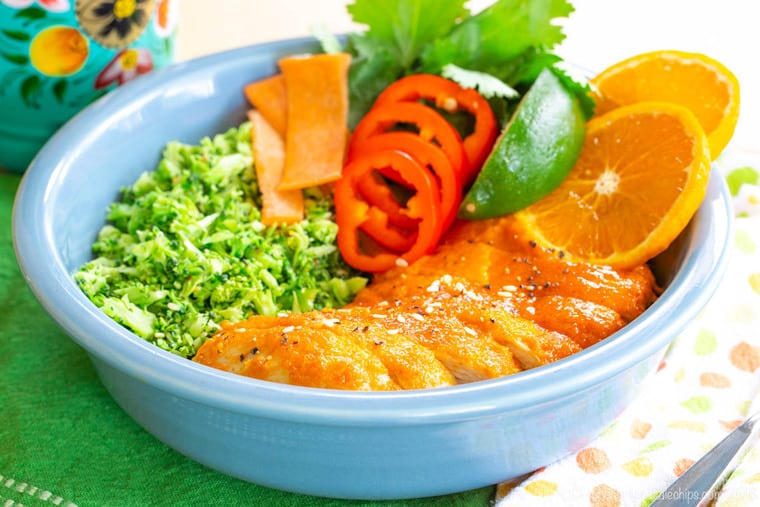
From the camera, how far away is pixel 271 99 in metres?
3.10

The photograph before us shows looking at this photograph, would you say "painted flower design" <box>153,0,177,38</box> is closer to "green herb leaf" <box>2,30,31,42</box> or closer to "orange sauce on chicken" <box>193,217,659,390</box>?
"green herb leaf" <box>2,30,31,42</box>

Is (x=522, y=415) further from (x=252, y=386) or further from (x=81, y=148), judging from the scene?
(x=81, y=148)

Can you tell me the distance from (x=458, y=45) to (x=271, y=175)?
0.74 metres

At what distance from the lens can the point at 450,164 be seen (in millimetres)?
2744

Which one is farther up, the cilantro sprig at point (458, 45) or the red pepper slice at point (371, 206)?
the cilantro sprig at point (458, 45)

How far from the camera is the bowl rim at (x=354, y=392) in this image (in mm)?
1833

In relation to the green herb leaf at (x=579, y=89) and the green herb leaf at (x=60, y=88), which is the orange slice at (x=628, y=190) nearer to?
the green herb leaf at (x=579, y=89)

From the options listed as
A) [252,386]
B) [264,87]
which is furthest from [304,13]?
[252,386]

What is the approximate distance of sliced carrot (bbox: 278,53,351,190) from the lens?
2.88 metres

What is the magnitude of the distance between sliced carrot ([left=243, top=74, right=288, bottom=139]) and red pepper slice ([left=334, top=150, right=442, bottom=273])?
327 mm

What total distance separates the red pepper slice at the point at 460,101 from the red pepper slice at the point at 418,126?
0.03 metres

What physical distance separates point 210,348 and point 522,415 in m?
0.74

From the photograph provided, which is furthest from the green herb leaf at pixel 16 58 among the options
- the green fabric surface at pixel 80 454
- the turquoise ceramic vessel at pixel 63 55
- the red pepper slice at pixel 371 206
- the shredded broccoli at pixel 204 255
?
the red pepper slice at pixel 371 206

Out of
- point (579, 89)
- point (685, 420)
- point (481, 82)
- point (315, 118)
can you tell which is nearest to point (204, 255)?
point (315, 118)
